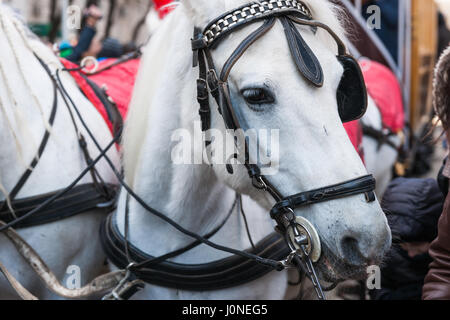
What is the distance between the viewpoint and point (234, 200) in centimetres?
198

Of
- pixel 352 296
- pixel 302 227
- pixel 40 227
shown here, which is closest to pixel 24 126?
pixel 40 227

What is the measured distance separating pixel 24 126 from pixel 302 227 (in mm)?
1171

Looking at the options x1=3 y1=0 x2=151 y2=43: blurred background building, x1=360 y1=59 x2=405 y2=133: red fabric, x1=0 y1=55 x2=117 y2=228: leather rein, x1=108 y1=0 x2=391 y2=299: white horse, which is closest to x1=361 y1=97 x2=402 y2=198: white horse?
x1=360 y1=59 x2=405 y2=133: red fabric

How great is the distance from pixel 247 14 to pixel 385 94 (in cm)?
270

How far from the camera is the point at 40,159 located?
6.52ft

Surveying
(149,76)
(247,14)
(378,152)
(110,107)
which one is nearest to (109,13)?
(378,152)

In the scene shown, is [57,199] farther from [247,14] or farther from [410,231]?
[410,231]

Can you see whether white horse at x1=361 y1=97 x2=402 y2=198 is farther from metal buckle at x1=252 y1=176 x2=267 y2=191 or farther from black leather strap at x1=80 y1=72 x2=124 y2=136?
metal buckle at x1=252 y1=176 x2=267 y2=191

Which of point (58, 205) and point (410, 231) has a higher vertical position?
point (58, 205)

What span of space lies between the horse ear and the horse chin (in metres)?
0.80

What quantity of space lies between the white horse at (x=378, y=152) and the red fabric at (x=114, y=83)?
162cm

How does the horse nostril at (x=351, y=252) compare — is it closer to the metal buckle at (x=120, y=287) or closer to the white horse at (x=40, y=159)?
the metal buckle at (x=120, y=287)

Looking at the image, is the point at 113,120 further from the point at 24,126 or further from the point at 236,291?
the point at 236,291

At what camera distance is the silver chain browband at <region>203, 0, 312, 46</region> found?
1.49 m
